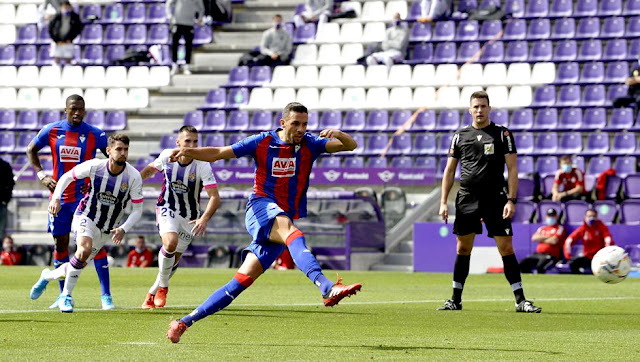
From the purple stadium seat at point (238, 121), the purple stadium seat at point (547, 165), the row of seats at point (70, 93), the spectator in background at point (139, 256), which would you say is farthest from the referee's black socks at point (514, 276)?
the row of seats at point (70, 93)

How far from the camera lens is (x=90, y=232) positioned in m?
12.1

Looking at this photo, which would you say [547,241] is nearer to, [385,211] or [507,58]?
[385,211]

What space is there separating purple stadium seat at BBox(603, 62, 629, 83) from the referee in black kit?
→ 16042 millimetres

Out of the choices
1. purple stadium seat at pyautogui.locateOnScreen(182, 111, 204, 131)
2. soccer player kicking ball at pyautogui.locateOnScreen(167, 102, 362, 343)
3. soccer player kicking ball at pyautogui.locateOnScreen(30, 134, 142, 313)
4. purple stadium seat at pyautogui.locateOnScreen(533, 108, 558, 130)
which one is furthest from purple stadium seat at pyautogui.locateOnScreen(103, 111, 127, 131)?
soccer player kicking ball at pyautogui.locateOnScreen(167, 102, 362, 343)

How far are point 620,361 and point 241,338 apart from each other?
9.52 feet

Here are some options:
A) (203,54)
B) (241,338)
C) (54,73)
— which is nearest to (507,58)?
(203,54)

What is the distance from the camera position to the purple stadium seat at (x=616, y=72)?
2733 cm

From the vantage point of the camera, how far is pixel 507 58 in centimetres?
2903

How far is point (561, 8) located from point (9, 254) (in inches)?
568

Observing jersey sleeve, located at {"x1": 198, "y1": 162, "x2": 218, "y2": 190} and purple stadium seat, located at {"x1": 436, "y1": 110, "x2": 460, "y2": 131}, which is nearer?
jersey sleeve, located at {"x1": 198, "y1": 162, "x2": 218, "y2": 190}

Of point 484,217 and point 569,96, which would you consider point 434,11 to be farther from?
point 484,217

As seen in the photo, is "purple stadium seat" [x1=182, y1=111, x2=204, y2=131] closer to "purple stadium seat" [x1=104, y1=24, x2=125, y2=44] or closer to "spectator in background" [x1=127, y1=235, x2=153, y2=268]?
"purple stadium seat" [x1=104, y1=24, x2=125, y2=44]

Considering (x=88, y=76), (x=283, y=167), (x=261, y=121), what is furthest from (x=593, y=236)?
(x=88, y=76)

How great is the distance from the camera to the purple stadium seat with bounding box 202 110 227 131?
29977 millimetres
